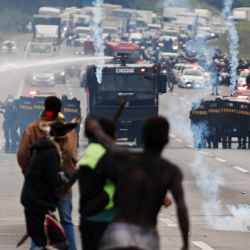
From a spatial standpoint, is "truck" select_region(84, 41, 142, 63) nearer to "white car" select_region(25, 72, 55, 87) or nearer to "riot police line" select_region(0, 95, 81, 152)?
"white car" select_region(25, 72, 55, 87)

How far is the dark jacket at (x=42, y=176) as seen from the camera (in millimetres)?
12859

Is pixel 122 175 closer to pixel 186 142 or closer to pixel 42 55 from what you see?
pixel 186 142

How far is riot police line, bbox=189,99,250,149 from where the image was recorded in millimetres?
43500

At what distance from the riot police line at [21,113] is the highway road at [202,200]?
1.24m

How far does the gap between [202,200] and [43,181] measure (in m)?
12.1

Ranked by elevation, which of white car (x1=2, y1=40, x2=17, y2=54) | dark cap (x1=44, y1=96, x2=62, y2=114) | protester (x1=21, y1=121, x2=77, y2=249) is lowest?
white car (x1=2, y1=40, x2=17, y2=54)

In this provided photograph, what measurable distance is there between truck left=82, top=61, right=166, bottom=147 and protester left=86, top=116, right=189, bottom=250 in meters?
32.7

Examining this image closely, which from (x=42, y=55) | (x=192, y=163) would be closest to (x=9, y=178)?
(x=192, y=163)

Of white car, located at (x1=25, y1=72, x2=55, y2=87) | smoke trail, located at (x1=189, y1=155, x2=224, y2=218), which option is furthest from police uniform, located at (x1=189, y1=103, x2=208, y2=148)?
white car, located at (x1=25, y1=72, x2=55, y2=87)

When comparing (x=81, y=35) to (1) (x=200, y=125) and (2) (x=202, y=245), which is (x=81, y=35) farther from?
(2) (x=202, y=245)

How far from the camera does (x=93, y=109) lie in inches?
1699

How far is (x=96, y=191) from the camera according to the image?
11391 mm

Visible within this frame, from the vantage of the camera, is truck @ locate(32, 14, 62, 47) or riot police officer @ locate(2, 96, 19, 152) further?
truck @ locate(32, 14, 62, 47)

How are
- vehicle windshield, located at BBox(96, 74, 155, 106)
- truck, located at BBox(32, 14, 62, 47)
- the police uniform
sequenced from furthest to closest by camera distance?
truck, located at BBox(32, 14, 62, 47), the police uniform, vehicle windshield, located at BBox(96, 74, 155, 106)
